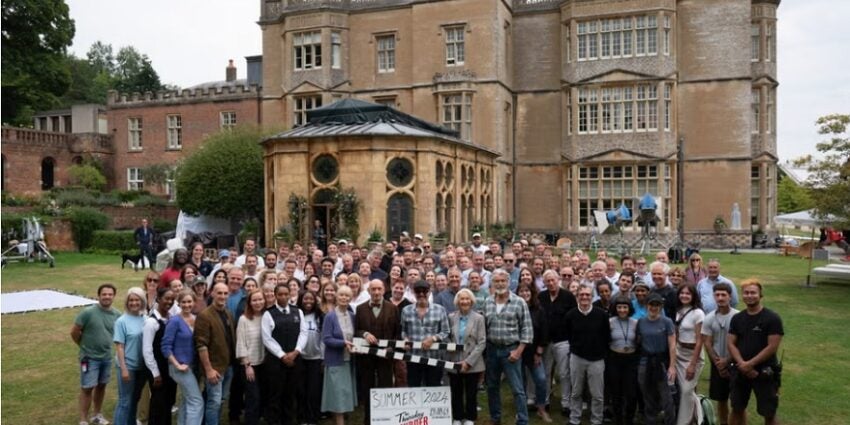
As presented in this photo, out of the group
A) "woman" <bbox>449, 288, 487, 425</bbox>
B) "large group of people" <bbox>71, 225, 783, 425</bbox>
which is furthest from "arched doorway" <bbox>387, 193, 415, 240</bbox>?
"woman" <bbox>449, 288, 487, 425</bbox>

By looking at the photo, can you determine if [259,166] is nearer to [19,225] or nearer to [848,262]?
[19,225]

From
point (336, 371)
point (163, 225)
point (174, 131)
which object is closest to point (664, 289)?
point (336, 371)

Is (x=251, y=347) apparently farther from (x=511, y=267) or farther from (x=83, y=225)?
(x=83, y=225)

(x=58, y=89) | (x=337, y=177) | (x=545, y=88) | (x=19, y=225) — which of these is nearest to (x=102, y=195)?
(x=58, y=89)

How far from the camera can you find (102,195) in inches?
1492

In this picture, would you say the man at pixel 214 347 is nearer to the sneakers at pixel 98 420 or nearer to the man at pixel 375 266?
the sneakers at pixel 98 420

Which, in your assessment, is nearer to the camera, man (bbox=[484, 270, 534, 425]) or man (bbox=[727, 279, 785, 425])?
man (bbox=[727, 279, 785, 425])

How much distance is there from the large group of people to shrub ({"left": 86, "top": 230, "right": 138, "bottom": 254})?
73.9ft

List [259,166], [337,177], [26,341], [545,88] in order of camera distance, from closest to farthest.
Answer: [26,341]
[337,177]
[259,166]
[545,88]

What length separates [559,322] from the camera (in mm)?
8219

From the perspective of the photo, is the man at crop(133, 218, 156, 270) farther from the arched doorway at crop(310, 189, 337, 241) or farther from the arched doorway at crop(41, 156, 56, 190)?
the arched doorway at crop(41, 156, 56, 190)

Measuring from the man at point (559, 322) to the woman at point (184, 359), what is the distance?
400 cm

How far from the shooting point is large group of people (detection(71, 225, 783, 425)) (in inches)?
274

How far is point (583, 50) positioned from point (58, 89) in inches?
1004
